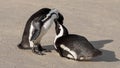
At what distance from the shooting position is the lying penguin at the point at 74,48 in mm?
6086

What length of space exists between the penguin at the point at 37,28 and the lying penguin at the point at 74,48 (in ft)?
0.68

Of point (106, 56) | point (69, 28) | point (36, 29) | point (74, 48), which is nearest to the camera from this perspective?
point (74, 48)

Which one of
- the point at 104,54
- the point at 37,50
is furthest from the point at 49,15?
the point at 104,54

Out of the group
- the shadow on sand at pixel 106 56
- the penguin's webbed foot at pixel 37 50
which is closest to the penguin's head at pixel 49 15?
the penguin's webbed foot at pixel 37 50

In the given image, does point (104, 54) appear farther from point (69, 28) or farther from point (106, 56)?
point (69, 28)

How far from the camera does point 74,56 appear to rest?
6156mm

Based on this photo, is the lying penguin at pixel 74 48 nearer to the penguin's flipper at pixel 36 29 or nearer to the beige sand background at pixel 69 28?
the beige sand background at pixel 69 28

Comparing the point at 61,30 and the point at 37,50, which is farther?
the point at 37,50

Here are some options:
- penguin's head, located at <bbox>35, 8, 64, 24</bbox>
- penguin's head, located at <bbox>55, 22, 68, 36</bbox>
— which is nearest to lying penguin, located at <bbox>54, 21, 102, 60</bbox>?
penguin's head, located at <bbox>55, 22, 68, 36</bbox>

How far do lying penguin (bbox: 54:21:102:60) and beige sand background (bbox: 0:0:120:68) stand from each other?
0.31 ft

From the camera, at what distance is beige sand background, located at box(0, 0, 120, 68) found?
6176mm

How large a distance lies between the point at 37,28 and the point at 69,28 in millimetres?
1515

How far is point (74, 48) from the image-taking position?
20.1 ft

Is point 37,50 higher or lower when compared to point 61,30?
lower
